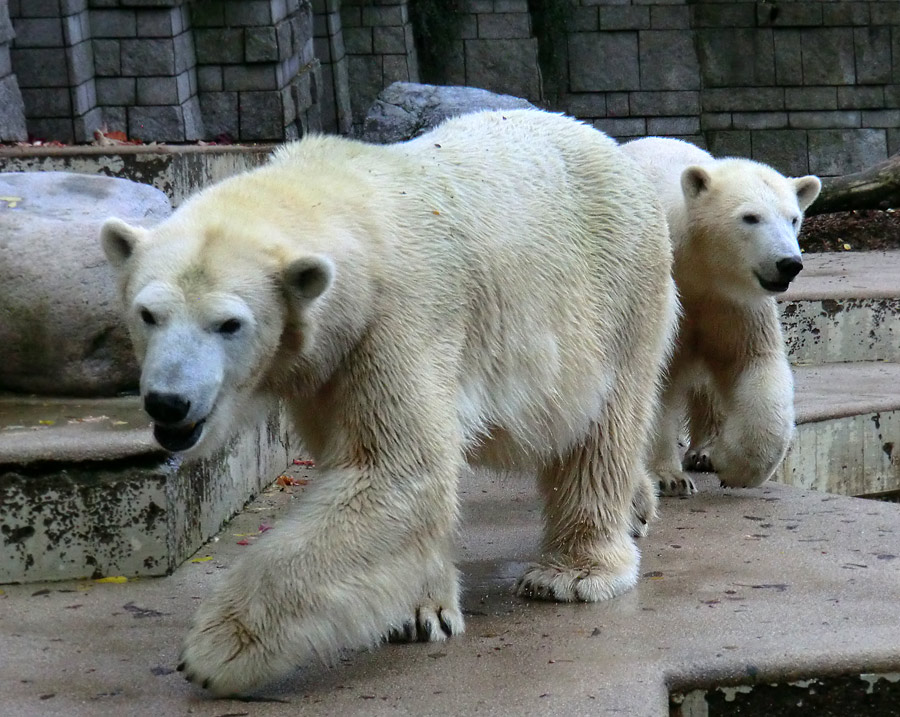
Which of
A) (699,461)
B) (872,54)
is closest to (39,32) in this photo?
(699,461)

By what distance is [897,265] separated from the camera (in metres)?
8.40

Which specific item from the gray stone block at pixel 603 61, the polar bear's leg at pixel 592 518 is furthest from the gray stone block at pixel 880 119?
the polar bear's leg at pixel 592 518

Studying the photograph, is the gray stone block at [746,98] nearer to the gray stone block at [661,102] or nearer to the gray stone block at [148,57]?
the gray stone block at [661,102]

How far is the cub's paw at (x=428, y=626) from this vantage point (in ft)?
10.3

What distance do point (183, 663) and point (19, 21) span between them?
23.5ft

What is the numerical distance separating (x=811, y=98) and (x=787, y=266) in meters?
9.61

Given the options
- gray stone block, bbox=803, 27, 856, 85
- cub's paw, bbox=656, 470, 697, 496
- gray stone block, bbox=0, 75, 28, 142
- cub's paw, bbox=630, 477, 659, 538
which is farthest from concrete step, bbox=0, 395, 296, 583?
gray stone block, bbox=803, 27, 856, 85

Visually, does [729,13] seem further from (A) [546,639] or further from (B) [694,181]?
(A) [546,639]

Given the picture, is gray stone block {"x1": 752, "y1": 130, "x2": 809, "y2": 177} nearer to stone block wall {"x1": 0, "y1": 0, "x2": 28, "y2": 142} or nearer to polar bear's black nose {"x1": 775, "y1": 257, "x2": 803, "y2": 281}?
stone block wall {"x1": 0, "y1": 0, "x2": 28, "y2": 142}

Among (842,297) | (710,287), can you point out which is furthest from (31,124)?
(710,287)

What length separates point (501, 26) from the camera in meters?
12.9

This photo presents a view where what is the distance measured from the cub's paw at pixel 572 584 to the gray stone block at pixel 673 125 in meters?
10.3

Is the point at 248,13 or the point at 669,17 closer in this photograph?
the point at 248,13

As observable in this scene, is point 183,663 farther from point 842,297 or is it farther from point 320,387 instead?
point 842,297
